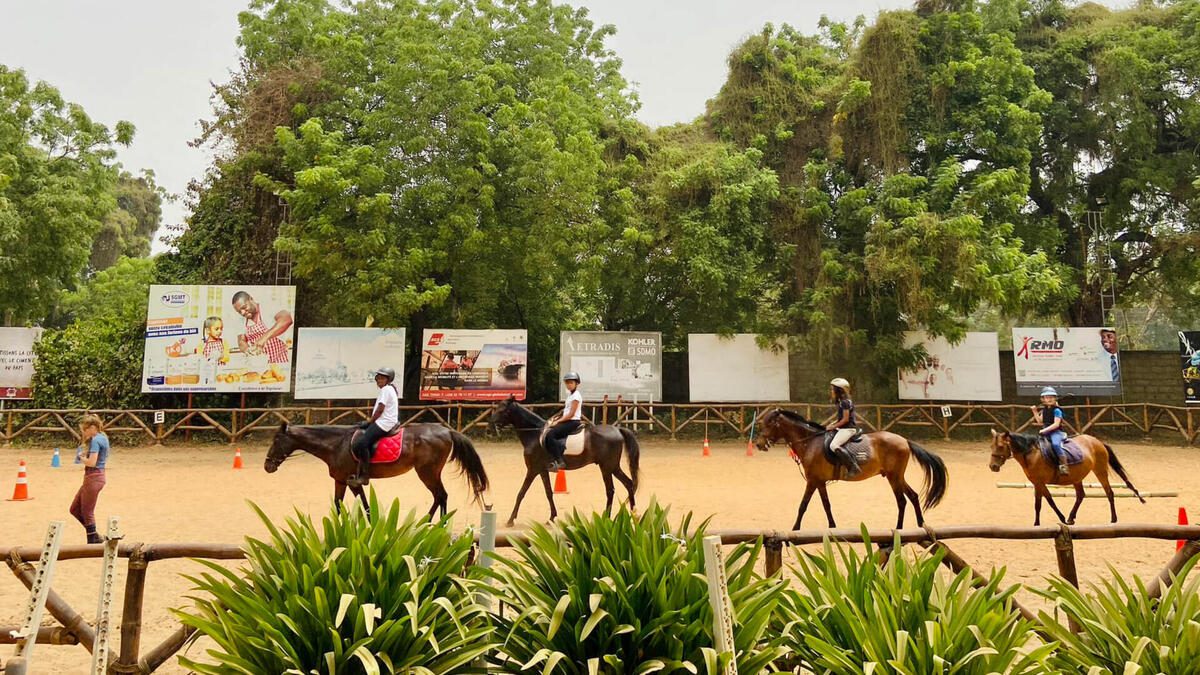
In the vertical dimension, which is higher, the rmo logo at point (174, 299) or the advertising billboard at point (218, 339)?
the rmo logo at point (174, 299)

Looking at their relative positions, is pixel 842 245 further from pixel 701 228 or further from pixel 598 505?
pixel 598 505

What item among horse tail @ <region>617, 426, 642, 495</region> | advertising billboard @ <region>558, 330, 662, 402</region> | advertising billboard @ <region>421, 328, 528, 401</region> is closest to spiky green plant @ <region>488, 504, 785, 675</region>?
horse tail @ <region>617, 426, 642, 495</region>

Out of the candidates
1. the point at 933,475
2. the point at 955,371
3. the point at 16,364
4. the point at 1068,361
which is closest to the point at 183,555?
the point at 933,475

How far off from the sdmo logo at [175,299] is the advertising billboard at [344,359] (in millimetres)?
3035

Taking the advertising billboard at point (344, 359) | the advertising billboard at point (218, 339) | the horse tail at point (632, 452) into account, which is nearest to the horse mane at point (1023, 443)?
the horse tail at point (632, 452)

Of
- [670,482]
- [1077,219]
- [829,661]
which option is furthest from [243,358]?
[1077,219]

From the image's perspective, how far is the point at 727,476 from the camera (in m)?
13.5

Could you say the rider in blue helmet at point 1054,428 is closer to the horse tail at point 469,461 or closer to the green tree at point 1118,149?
the horse tail at point 469,461

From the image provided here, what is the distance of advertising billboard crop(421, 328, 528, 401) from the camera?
19000 mm

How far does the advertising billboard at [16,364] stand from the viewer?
20.0 m

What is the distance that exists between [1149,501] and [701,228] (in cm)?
1211

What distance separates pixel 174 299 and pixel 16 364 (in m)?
6.61

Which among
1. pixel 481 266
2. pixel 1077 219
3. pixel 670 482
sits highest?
pixel 1077 219

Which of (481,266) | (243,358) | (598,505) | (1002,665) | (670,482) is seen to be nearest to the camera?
(1002,665)
